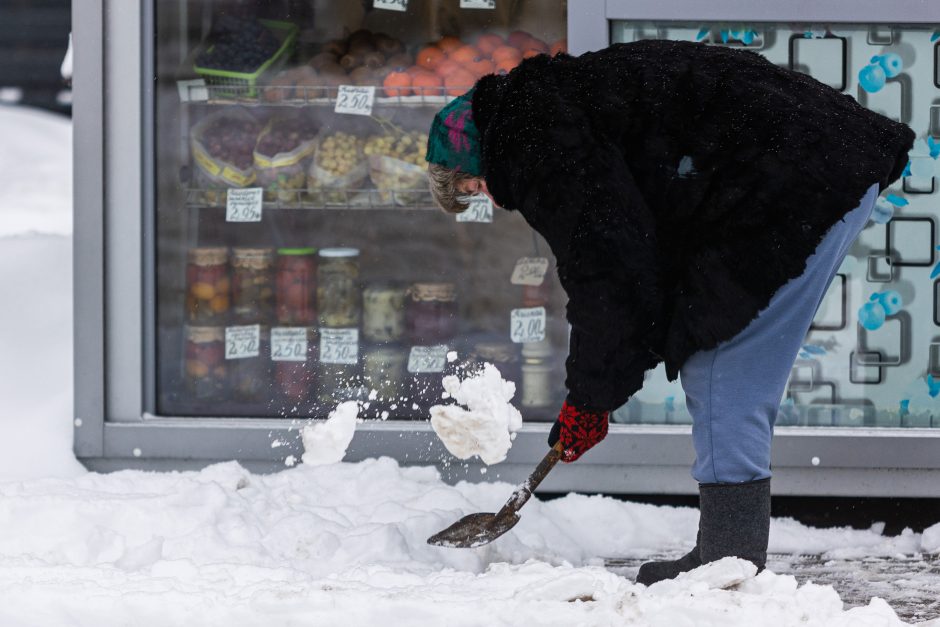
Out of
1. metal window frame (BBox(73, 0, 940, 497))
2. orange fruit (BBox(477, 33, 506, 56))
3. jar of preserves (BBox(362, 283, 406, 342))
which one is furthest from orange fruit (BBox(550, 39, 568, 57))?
jar of preserves (BBox(362, 283, 406, 342))

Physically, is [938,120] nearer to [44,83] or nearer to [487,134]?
[487,134]

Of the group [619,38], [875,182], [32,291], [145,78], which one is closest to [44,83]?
[32,291]

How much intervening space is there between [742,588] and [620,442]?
1.35m

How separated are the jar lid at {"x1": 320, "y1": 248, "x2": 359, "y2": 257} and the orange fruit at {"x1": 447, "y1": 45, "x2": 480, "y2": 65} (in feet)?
2.42

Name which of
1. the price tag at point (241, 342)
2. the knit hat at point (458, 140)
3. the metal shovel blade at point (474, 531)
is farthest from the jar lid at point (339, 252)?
the knit hat at point (458, 140)

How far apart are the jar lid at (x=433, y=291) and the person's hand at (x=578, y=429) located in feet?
4.13

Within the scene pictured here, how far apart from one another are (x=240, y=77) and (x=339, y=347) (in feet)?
3.17

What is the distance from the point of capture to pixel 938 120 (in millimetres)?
3678

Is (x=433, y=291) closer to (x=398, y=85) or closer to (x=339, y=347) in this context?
(x=339, y=347)

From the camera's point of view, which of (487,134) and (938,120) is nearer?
(487,134)

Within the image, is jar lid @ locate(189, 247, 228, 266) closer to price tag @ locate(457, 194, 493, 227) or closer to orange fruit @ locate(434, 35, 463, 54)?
price tag @ locate(457, 194, 493, 227)

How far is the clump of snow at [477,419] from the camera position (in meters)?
3.07

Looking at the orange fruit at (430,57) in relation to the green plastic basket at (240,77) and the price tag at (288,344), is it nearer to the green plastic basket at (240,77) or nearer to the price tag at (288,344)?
the green plastic basket at (240,77)

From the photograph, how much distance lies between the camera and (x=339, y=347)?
154 inches
